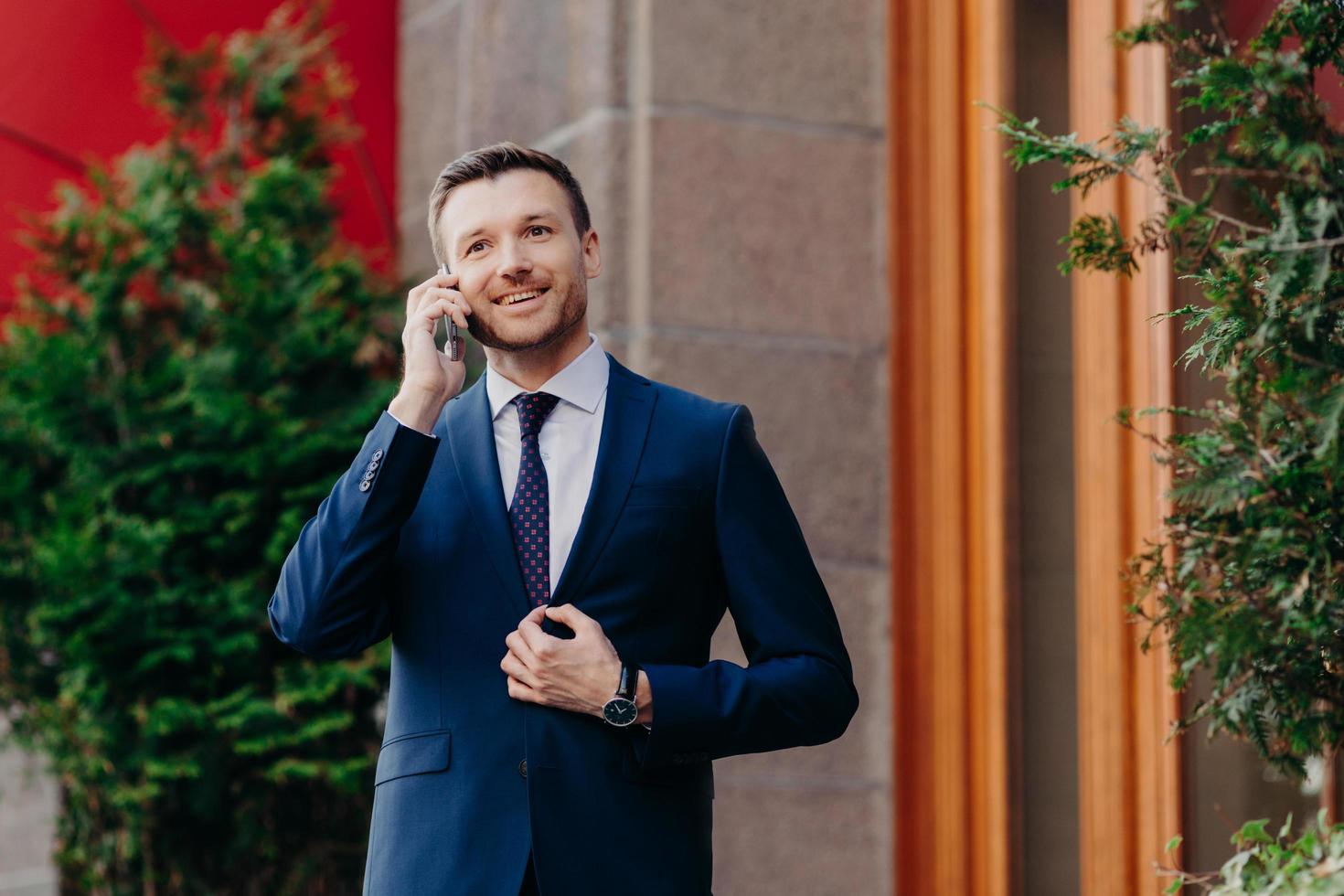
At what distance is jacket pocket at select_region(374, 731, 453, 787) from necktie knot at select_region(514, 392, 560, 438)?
0.45 m

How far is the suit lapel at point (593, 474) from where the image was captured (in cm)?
242

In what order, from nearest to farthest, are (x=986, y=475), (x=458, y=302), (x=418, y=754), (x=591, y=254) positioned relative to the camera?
(x=418, y=754) < (x=458, y=302) < (x=591, y=254) < (x=986, y=475)

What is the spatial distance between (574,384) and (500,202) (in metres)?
0.29

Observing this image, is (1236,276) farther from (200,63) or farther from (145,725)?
(200,63)

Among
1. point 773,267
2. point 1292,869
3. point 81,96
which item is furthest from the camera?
point 81,96

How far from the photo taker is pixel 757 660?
2.45m

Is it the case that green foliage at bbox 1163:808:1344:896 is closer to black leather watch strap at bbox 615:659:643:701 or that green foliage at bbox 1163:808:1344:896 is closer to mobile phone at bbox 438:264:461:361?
black leather watch strap at bbox 615:659:643:701

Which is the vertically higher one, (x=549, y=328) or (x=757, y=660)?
(x=549, y=328)

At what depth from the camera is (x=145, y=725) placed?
442 centimetres

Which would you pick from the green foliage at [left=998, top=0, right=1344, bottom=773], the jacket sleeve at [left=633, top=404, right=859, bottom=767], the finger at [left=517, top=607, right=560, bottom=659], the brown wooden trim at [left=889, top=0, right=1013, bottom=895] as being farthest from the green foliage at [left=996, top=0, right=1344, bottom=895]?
the brown wooden trim at [left=889, top=0, right=1013, bottom=895]

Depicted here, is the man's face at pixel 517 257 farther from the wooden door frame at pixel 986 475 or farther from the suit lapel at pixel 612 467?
the wooden door frame at pixel 986 475

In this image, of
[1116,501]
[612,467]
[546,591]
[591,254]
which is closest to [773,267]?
[1116,501]

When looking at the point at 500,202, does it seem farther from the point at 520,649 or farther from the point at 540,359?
the point at 520,649

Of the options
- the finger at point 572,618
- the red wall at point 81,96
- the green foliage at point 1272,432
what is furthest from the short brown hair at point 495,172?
the red wall at point 81,96
